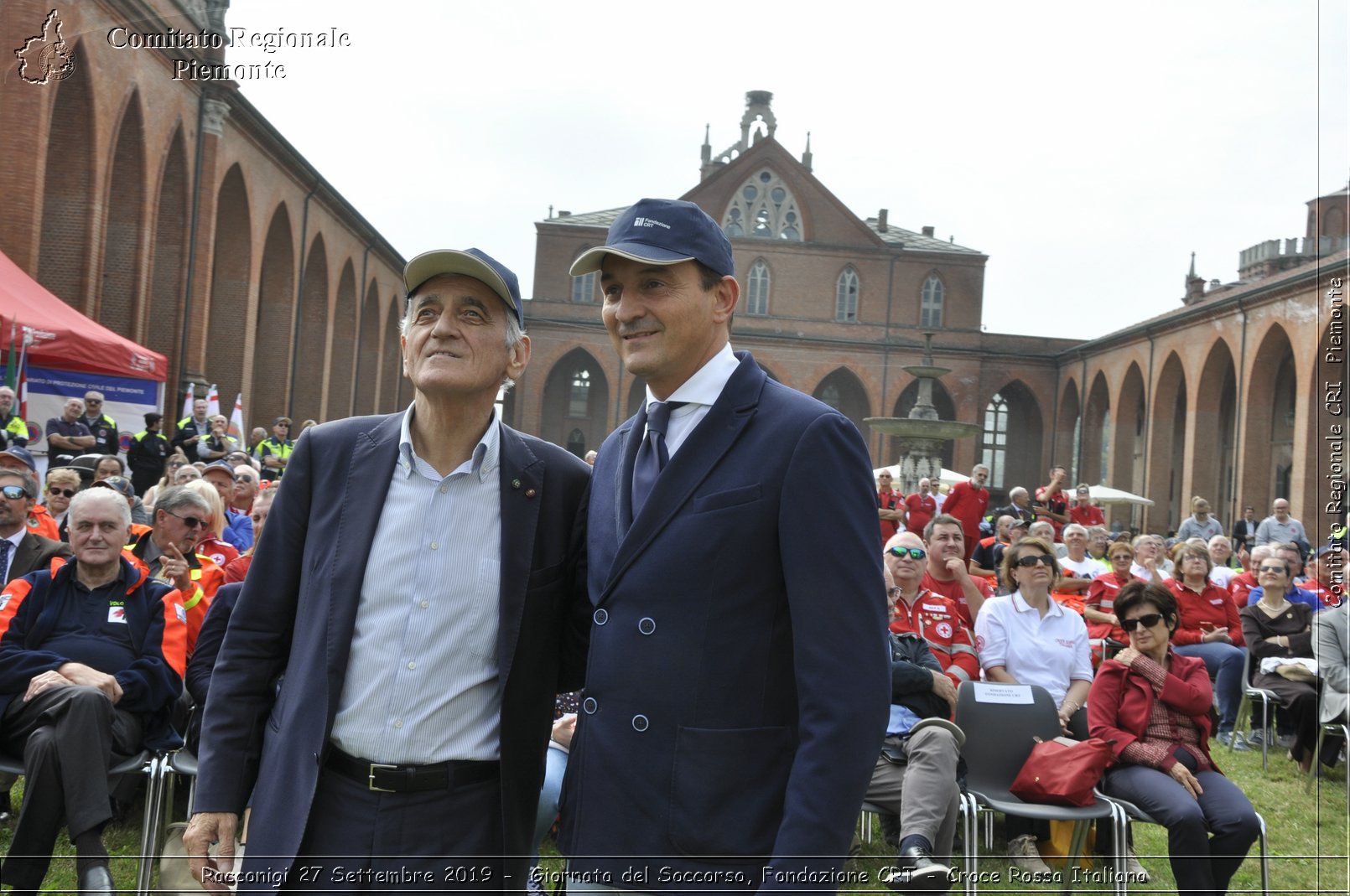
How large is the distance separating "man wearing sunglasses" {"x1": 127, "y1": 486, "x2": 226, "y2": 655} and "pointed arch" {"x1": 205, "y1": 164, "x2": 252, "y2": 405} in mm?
23309

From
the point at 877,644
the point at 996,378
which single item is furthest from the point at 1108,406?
the point at 877,644

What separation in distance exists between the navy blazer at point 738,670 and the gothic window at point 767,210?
48.6 m

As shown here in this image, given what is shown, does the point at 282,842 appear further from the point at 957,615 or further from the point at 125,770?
the point at 957,615

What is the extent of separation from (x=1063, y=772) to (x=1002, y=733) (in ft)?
1.47

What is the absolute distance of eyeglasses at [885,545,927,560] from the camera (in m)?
6.28

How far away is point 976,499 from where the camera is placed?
560 inches

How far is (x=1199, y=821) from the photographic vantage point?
5.14 meters

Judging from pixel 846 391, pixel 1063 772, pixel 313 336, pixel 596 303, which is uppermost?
pixel 596 303

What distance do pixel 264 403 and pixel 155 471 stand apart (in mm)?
19362

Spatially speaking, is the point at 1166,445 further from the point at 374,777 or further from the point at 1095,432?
the point at 374,777

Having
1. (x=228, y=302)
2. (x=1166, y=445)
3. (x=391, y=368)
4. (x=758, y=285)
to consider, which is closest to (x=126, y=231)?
(x=228, y=302)

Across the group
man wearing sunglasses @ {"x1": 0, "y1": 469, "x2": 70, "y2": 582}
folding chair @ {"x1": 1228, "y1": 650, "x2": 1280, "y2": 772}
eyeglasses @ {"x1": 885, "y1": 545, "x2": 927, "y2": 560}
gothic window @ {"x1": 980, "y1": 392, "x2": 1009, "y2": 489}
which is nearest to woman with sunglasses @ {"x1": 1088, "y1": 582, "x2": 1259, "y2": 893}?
eyeglasses @ {"x1": 885, "y1": 545, "x2": 927, "y2": 560}

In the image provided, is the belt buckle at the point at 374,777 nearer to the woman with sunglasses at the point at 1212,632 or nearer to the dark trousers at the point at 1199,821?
the dark trousers at the point at 1199,821

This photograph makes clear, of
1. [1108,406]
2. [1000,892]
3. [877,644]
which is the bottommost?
[1000,892]
